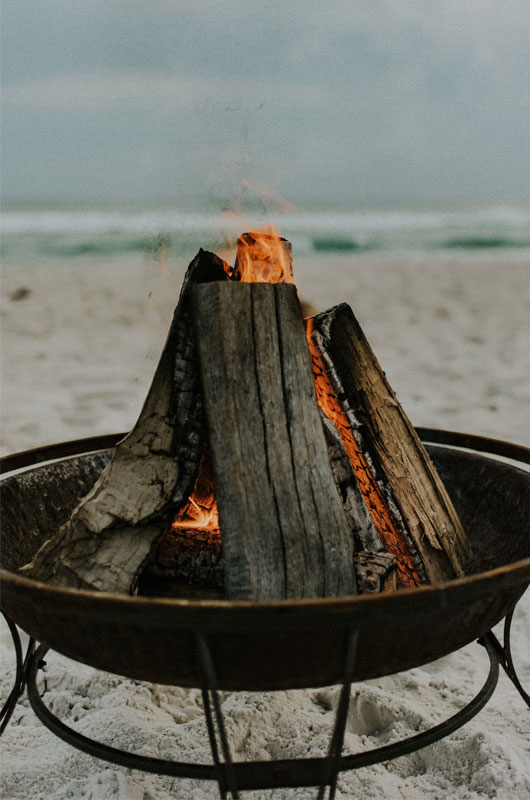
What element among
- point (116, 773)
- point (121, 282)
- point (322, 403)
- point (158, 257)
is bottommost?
point (116, 773)

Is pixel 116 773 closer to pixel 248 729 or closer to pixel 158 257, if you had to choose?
pixel 248 729

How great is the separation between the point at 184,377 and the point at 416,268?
8.91m

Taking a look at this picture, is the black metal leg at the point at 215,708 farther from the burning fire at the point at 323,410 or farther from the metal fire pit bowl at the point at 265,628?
the burning fire at the point at 323,410

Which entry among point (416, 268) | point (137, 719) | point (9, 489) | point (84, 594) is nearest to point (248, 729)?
point (137, 719)

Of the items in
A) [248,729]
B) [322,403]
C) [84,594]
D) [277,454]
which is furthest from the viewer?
[248,729]

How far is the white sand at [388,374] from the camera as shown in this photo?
1585mm

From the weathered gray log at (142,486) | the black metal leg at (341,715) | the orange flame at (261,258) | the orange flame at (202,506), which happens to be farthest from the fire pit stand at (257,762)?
the orange flame at (261,258)

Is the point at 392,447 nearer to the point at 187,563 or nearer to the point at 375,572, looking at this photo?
the point at 375,572

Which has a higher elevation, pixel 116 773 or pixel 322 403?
pixel 322 403

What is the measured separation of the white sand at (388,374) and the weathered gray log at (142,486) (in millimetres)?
162

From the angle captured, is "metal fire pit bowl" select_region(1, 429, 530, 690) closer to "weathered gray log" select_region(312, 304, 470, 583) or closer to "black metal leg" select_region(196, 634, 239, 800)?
"black metal leg" select_region(196, 634, 239, 800)

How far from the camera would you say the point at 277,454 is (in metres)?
1.33

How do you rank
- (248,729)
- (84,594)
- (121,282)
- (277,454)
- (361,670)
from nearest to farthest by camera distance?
(84,594) < (361,670) < (277,454) < (248,729) < (121,282)

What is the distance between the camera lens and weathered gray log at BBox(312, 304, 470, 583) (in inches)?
58.6
